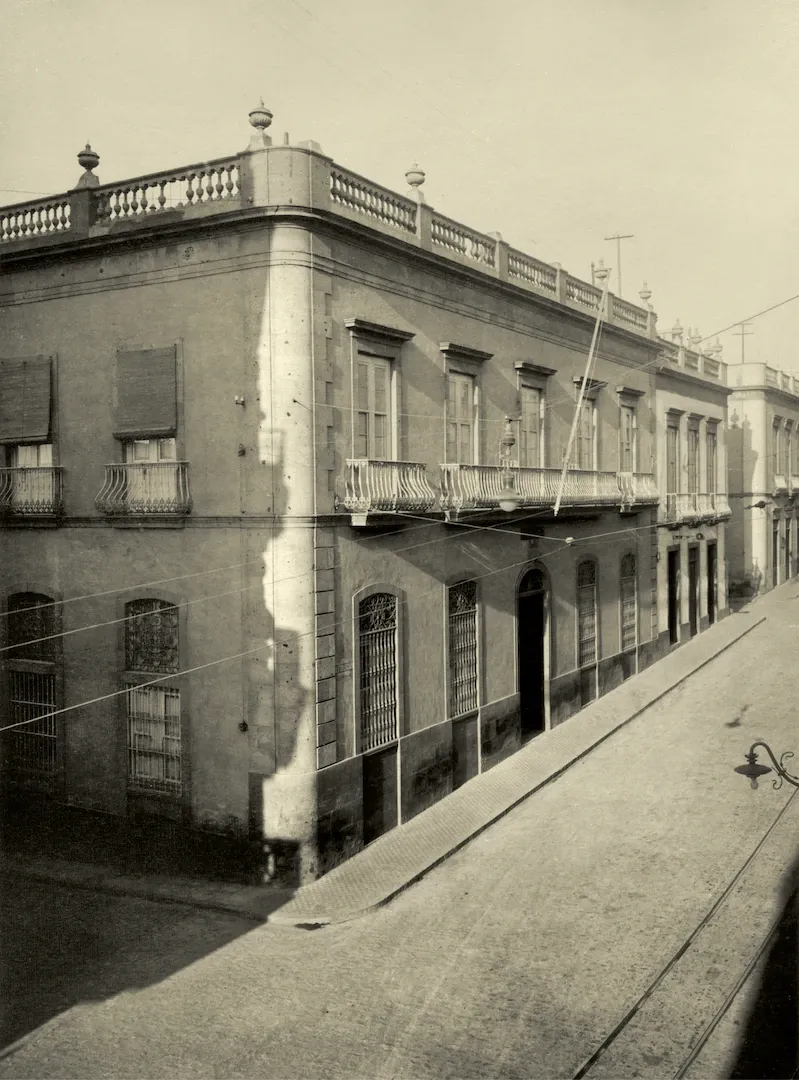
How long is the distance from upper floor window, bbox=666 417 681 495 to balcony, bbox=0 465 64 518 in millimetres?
18747

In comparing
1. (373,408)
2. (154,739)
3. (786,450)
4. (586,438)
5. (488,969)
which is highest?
(786,450)

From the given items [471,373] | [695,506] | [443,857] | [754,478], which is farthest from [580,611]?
[754,478]

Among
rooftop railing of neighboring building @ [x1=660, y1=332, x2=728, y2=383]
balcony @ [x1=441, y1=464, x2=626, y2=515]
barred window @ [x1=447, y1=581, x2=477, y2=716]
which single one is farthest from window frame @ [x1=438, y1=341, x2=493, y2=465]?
rooftop railing of neighboring building @ [x1=660, y1=332, x2=728, y2=383]

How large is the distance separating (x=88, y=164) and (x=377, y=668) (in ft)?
30.6

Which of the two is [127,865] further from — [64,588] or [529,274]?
[529,274]

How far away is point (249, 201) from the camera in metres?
14.2

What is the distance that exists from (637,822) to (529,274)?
11.4 meters

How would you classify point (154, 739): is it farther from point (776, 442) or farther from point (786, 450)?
point (786, 450)

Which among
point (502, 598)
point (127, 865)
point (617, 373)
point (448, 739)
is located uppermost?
point (617, 373)

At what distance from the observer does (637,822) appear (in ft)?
51.5

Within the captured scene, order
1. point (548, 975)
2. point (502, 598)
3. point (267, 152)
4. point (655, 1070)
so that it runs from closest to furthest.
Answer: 1. point (655, 1070)
2. point (548, 975)
3. point (267, 152)
4. point (502, 598)

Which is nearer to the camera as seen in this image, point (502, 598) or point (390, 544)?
point (390, 544)

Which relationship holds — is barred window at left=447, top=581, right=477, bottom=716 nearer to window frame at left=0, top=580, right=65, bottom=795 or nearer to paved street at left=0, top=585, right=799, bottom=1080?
paved street at left=0, top=585, right=799, bottom=1080

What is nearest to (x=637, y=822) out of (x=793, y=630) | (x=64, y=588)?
(x=64, y=588)
